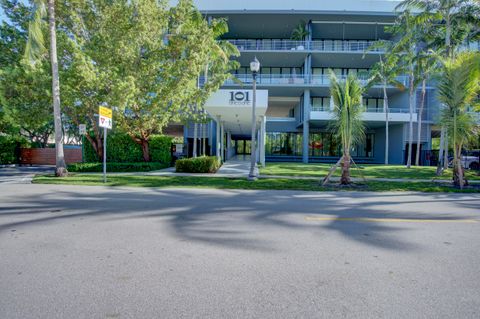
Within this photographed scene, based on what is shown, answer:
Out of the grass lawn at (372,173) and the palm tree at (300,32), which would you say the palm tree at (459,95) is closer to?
the grass lawn at (372,173)

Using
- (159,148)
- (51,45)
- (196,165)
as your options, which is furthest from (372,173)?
(51,45)

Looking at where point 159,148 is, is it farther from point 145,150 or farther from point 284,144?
point 284,144

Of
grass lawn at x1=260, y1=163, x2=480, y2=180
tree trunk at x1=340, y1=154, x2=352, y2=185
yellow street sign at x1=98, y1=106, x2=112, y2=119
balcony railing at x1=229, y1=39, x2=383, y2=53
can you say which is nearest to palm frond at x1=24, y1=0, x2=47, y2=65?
yellow street sign at x1=98, y1=106, x2=112, y2=119

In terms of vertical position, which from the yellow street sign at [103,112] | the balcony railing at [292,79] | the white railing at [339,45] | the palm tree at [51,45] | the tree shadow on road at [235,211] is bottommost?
the tree shadow on road at [235,211]

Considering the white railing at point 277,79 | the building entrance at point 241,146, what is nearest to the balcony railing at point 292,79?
the white railing at point 277,79

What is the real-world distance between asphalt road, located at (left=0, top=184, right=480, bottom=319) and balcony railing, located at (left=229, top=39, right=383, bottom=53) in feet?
90.2

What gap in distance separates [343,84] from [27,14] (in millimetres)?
17922

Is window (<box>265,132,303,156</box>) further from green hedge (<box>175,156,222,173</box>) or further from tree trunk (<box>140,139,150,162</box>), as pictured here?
Answer: green hedge (<box>175,156,222,173</box>)

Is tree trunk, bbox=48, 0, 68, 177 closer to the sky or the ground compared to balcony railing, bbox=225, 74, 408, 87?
closer to the ground

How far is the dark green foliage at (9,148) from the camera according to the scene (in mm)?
22906

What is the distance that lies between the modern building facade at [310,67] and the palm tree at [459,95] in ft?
49.3

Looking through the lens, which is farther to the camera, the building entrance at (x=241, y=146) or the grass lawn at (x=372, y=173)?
the building entrance at (x=241, y=146)

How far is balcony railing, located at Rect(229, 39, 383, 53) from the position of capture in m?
30.4

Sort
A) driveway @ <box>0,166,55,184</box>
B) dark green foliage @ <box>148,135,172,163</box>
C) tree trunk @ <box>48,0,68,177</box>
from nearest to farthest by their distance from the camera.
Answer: driveway @ <box>0,166,55,184</box>
tree trunk @ <box>48,0,68,177</box>
dark green foliage @ <box>148,135,172,163</box>
